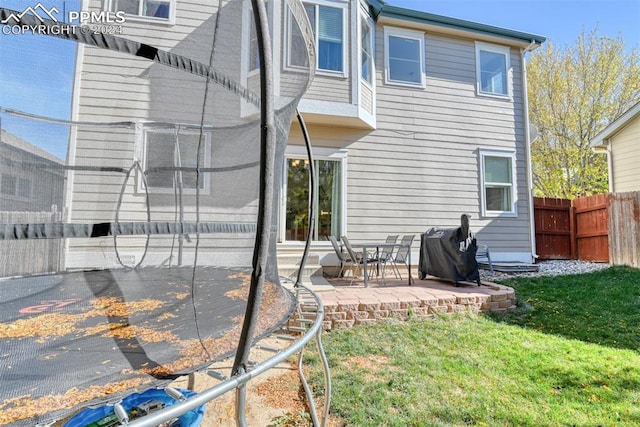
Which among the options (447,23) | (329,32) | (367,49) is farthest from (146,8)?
(447,23)

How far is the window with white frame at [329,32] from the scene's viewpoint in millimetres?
6105

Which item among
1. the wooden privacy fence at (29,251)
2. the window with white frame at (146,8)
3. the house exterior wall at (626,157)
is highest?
the house exterior wall at (626,157)

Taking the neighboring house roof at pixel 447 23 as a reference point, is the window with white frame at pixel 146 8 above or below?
below

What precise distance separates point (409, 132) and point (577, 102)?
1254 cm

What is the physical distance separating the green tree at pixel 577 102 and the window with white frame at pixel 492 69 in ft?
27.0

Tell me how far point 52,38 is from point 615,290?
24.1ft

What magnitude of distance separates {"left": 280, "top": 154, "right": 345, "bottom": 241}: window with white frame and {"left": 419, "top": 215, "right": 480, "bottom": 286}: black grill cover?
1.88m

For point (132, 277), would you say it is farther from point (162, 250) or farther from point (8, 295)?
point (8, 295)

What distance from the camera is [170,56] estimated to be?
55.1 inches

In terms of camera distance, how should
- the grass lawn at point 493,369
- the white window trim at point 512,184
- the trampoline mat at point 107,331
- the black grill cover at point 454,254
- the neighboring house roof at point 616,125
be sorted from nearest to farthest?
the trampoline mat at point 107,331 → the grass lawn at point 493,369 → the black grill cover at point 454,254 → the white window trim at point 512,184 → the neighboring house roof at point 616,125

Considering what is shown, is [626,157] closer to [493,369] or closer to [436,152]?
[436,152]

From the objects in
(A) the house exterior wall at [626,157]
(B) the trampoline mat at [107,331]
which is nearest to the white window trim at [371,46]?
(B) the trampoline mat at [107,331]

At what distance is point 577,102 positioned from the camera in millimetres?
14453

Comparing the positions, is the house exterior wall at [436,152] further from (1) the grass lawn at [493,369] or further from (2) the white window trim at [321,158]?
(1) the grass lawn at [493,369]
